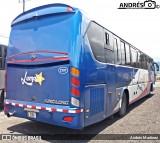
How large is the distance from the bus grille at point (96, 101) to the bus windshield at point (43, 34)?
1385 millimetres

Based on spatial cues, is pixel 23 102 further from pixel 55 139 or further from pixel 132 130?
pixel 132 130

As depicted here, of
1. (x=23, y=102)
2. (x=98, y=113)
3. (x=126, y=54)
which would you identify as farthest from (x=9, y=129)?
(x=126, y=54)

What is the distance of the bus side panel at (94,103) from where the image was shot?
5.52 metres

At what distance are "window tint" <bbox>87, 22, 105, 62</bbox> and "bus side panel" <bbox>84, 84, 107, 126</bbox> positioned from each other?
2.78ft

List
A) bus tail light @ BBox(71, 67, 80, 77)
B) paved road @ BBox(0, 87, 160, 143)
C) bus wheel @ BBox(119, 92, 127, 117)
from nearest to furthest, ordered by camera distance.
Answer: bus tail light @ BBox(71, 67, 80, 77) → paved road @ BBox(0, 87, 160, 143) → bus wheel @ BBox(119, 92, 127, 117)

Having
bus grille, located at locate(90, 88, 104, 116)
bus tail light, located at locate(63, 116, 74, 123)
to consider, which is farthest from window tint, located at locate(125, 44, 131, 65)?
bus tail light, located at locate(63, 116, 74, 123)

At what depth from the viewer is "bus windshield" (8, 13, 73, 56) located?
5434 millimetres

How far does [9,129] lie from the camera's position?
6.61 metres

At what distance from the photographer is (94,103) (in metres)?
5.82

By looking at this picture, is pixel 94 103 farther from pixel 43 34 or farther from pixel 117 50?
pixel 117 50

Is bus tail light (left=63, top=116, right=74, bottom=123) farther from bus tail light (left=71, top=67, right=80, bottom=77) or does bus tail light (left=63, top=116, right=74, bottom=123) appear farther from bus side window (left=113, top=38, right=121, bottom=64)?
bus side window (left=113, top=38, right=121, bottom=64)

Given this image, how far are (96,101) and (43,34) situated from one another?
2.23m

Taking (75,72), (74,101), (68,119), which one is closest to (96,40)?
(75,72)

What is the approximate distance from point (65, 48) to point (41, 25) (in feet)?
3.60
